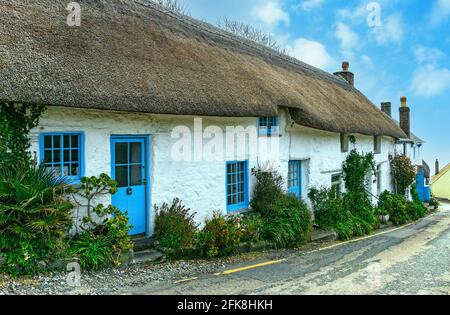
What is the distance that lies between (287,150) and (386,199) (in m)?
8.67

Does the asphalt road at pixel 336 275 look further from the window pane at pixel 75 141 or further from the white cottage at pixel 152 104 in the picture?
the window pane at pixel 75 141

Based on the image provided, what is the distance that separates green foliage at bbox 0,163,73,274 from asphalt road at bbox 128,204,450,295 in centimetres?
A: 167

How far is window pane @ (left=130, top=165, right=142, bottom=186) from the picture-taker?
747 cm

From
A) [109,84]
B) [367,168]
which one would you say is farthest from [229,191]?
[367,168]

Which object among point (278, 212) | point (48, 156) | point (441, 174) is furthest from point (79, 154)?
point (441, 174)

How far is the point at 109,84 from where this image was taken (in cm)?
634

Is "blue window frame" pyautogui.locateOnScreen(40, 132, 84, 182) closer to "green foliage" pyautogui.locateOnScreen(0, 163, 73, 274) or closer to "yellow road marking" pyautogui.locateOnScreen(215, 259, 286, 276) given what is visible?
"green foliage" pyautogui.locateOnScreen(0, 163, 73, 274)

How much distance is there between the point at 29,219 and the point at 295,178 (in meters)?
8.12

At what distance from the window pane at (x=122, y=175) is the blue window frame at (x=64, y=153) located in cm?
79

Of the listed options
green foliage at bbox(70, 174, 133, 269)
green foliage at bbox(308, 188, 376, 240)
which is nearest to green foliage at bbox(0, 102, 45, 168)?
green foliage at bbox(70, 174, 133, 269)

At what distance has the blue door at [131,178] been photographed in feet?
23.8

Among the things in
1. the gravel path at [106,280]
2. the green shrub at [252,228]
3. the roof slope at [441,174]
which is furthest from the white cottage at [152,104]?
the roof slope at [441,174]

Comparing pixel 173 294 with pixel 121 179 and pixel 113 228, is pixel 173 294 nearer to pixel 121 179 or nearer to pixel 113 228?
pixel 113 228

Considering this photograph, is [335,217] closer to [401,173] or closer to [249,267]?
[249,267]
